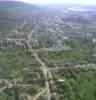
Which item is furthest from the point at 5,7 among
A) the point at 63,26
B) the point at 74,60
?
the point at 74,60

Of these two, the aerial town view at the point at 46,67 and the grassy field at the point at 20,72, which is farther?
the grassy field at the point at 20,72

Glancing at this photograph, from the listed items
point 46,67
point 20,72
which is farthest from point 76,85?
point 46,67

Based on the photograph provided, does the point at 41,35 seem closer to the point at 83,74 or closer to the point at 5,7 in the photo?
the point at 83,74

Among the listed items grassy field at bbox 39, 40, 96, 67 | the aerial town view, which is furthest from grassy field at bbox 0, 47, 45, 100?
grassy field at bbox 39, 40, 96, 67

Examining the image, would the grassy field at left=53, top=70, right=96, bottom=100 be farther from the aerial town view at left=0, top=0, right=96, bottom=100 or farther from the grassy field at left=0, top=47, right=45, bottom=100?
the grassy field at left=0, top=47, right=45, bottom=100

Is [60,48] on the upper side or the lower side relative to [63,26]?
upper

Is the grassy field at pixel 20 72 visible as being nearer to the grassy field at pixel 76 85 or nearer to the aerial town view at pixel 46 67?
the aerial town view at pixel 46 67

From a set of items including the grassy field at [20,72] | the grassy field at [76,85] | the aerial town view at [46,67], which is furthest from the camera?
the grassy field at [20,72]

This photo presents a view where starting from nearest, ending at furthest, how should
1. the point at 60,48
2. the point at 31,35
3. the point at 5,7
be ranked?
1. the point at 60,48
2. the point at 31,35
3. the point at 5,7

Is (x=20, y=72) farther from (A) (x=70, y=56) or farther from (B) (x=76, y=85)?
(A) (x=70, y=56)

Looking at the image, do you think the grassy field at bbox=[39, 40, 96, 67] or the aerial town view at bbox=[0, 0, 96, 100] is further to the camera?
the grassy field at bbox=[39, 40, 96, 67]

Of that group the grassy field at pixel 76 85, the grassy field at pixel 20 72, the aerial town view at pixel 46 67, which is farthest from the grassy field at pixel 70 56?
the grassy field at pixel 76 85
